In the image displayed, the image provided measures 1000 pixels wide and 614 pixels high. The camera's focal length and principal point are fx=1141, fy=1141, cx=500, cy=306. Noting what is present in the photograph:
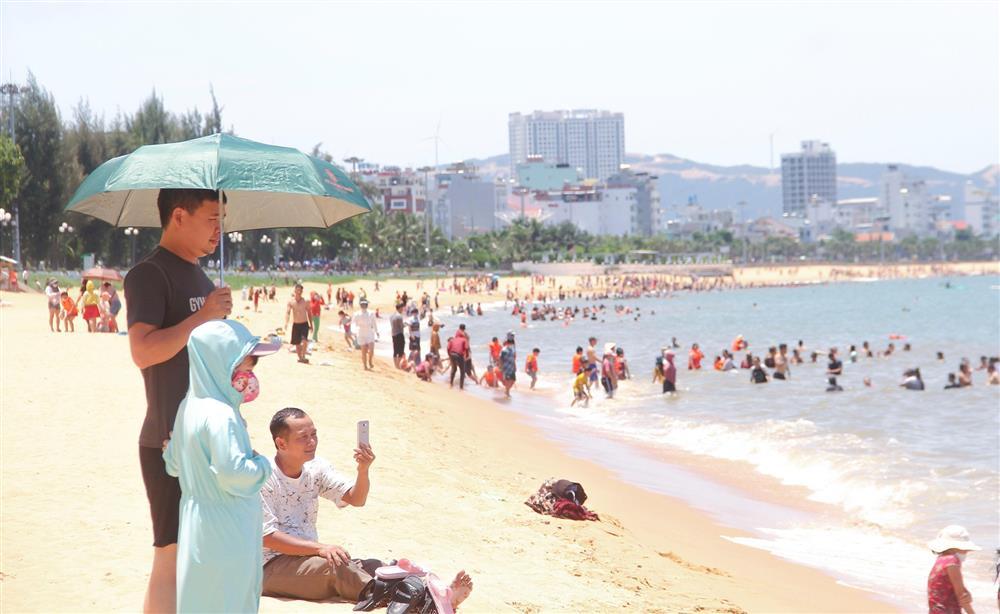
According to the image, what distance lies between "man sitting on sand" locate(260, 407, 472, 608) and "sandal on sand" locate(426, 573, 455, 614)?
4 cm

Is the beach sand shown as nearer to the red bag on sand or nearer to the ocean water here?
the red bag on sand

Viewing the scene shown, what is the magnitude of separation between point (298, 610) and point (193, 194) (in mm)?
2180

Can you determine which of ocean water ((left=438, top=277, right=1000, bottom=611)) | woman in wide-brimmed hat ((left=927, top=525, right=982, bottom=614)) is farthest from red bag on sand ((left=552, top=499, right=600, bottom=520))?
woman in wide-brimmed hat ((left=927, top=525, right=982, bottom=614))

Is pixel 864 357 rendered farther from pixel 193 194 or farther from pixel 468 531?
pixel 193 194

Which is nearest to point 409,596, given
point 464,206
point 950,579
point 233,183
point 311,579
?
point 311,579

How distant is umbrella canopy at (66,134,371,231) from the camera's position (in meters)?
4.21

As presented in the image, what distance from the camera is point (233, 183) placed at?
418 centimetres


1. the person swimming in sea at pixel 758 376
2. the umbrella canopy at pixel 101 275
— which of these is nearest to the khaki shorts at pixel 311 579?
the person swimming in sea at pixel 758 376

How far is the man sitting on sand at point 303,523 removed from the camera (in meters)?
4.90

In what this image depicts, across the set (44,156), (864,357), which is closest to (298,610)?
(864,357)

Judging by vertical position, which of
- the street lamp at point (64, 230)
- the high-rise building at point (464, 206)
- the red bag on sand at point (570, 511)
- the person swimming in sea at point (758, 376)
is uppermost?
the high-rise building at point (464, 206)

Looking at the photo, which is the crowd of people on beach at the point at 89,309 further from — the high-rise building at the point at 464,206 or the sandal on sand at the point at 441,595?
the high-rise building at the point at 464,206

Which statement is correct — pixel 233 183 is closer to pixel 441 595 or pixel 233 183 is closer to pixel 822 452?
pixel 441 595

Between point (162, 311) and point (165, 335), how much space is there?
130 mm
